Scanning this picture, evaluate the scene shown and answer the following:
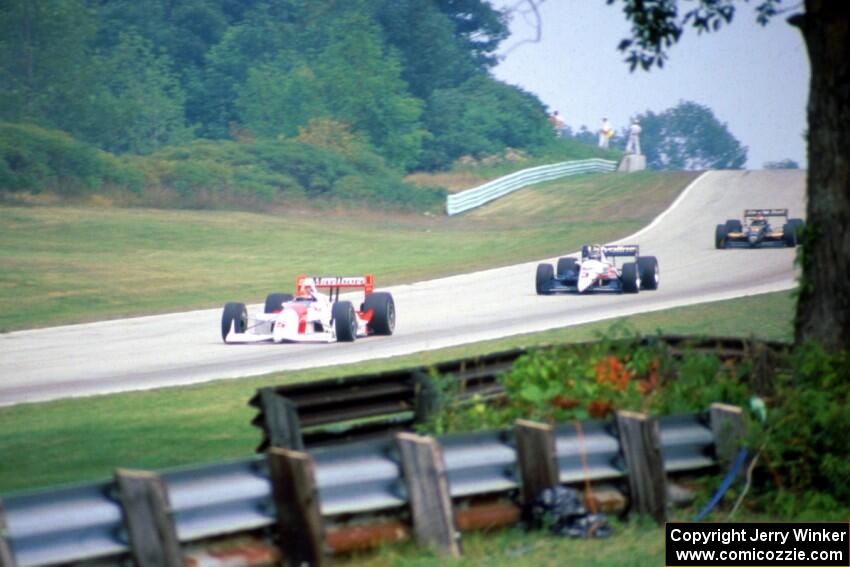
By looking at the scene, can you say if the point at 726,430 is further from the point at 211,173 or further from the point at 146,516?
the point at 211,173

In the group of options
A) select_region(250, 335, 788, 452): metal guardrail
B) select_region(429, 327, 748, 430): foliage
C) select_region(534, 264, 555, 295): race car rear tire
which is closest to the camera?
select_region(250, 335, 788, 452): metal guardrail

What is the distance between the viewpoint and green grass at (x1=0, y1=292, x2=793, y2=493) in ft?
35.8

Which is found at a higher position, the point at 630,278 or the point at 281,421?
the point at 630,278

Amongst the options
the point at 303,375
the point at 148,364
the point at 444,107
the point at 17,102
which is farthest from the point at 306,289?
the point at 444,107

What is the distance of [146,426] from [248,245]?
33.8m

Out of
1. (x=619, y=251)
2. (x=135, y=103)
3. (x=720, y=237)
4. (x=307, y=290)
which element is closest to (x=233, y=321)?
(x=307, y=290)

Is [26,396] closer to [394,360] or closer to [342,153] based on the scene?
[394,360]

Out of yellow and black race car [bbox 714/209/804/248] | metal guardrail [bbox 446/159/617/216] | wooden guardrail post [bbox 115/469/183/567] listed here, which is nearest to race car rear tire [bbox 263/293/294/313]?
wooden guardrail post [bbox 115/469/183/567]

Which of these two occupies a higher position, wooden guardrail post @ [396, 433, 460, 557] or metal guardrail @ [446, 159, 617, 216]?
metal guardrail @ [446, 159, 617, 216]

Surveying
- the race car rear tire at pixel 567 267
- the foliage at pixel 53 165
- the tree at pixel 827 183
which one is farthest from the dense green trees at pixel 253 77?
the tree at pixel 827 183

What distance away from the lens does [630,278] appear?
2888 centimetres

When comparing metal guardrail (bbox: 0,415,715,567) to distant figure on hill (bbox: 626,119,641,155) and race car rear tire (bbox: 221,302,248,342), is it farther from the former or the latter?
distant figure on hill (bbox: 626,119,641,155)

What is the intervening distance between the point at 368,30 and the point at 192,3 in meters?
14.5

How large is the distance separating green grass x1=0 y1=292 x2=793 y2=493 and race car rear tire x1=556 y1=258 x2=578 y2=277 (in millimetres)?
8626
